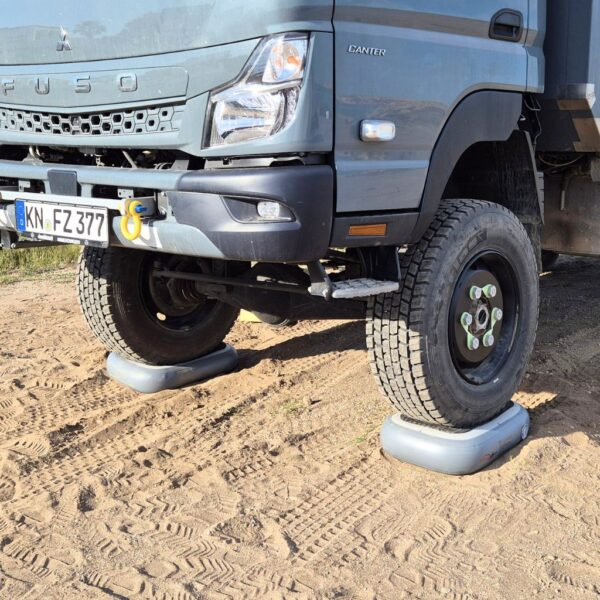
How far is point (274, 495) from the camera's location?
2.94 metres

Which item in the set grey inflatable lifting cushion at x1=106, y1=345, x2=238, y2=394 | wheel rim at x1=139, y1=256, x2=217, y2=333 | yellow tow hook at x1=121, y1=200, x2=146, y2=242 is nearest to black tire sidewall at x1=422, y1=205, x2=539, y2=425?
yellow tow hook at x1=121, y1=200, x2=146, y2=242

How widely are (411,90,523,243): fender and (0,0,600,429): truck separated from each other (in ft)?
0.03

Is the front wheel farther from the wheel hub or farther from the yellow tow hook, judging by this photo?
the yellow tow hook

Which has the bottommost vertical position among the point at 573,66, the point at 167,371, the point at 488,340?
the point at 167,371

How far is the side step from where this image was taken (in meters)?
2.57

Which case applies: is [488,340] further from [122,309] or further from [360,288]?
[122,309]

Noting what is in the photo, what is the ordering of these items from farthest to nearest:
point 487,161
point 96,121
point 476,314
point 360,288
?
1. point 487,161
2. point 476,314
3. point 96,121
4. point 360,288

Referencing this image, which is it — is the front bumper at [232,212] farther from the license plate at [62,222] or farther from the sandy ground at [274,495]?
the sandy ground at [274,495]

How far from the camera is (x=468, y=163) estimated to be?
361cm

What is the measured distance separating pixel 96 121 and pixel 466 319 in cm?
169

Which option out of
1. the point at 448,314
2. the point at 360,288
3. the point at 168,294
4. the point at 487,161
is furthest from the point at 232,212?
the point at 168,294

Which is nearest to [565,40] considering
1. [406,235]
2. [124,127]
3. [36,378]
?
[406,235]

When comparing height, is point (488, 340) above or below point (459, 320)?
below

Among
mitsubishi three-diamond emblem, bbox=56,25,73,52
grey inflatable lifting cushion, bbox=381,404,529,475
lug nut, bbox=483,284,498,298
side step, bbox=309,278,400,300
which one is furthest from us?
lug nut, bbox=483,284,498,298
